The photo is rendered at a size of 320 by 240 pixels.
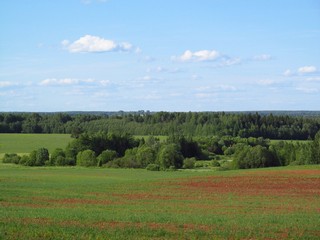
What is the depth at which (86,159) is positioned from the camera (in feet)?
326

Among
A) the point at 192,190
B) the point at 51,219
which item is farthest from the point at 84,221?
the point at 192,190

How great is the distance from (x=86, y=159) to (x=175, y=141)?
2639 centimetres

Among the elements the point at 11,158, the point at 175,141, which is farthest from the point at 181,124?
the point at 11,158

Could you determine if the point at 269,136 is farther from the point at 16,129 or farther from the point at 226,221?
the point at 226,221

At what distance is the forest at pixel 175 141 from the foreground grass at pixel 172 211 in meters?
46.1

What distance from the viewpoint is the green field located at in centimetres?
12146

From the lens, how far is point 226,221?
21.4 metres

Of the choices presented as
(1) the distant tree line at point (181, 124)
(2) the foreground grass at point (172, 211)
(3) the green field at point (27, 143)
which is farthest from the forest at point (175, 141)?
(2) the foreground grass at point (172, 211)

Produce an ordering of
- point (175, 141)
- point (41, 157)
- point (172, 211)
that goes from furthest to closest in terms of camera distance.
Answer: point (175, 141) < point (41, 157) < point (172, 211)

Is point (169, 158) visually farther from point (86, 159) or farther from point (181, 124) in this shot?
point (181, 124)

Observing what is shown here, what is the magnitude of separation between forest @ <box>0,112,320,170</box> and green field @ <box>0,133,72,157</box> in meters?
6.45

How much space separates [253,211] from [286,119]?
471ft

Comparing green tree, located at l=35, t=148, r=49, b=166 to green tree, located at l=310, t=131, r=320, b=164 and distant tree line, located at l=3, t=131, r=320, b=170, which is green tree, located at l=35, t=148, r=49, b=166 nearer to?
distant tree line, located at l=3, t=131, r=320, b=170

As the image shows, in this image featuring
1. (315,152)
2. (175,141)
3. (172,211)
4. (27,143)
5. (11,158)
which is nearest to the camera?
(172,211)
